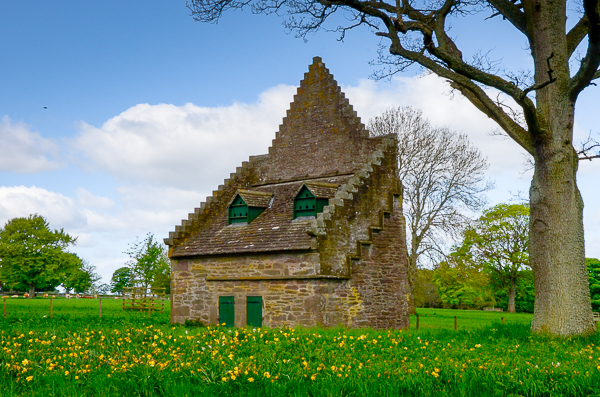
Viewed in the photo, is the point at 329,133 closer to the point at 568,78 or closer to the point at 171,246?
the point at 171,246

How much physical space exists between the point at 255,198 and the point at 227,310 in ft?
15.4

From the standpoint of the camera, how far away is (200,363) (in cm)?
863

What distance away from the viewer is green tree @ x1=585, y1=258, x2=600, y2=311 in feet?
173

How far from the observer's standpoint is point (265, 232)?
2128 cm

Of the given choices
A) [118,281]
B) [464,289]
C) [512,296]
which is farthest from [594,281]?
[118,281]

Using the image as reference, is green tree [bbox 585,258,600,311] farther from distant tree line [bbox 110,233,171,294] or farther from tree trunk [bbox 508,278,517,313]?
distant tree line [bbox 110,233,171,294]

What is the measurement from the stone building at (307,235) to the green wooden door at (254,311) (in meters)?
0.04

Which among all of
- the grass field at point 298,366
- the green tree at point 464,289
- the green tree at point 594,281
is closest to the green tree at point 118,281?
the green tree at point 464,289

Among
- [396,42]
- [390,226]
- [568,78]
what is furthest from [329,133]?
[568,78]

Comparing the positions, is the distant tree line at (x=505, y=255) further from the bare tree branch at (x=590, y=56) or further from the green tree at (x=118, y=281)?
the green tree at (x=118, y=281)

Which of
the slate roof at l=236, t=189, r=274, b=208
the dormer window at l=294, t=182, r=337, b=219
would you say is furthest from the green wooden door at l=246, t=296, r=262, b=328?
the slate roof at l=236, t=189, r=274, b=208

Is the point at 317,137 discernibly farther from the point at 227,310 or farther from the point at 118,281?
the point at 118,281

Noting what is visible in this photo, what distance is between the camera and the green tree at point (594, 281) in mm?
52656

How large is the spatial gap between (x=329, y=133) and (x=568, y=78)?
12020 mm
